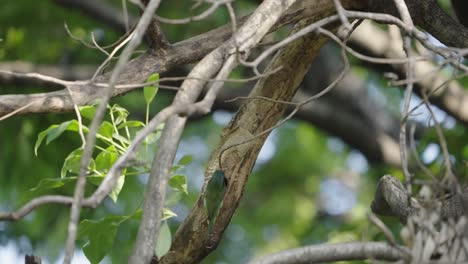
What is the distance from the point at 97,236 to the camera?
2074 mm

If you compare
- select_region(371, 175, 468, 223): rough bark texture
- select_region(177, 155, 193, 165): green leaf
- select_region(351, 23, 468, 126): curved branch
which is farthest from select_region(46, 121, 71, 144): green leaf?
select_region(351, 23, 468, 126): curved branch

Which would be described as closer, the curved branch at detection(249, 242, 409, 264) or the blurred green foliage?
the curved branch at detection(249, 242, 409, 264)

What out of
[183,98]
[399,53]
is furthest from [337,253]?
[399,53]

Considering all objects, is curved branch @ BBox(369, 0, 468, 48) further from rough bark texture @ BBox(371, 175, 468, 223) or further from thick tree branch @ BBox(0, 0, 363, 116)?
rough bark texture @ BBox(371, 175, 468, 223)

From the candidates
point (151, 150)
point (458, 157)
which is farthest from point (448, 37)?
point (458, 157)

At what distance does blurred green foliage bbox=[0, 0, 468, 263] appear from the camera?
3.93 m

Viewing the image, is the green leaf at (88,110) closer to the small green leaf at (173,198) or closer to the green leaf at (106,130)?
the green leaf at (106,130)

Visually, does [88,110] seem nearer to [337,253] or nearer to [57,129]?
[57,129]

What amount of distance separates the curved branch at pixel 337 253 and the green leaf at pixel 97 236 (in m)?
0.67

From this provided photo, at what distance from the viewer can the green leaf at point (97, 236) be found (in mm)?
2061

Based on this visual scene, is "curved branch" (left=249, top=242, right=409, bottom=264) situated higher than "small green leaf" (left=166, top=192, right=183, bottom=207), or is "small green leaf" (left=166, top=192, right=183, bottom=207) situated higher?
"curved branch" (left=249, top=242, right=409, bottom=264)

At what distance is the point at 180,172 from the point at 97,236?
2247 millimetres

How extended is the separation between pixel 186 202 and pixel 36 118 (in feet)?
6.38

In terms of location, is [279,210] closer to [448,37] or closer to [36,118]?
[36,118]
